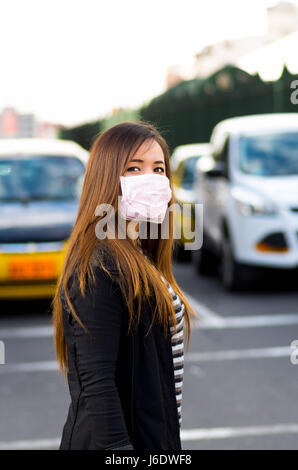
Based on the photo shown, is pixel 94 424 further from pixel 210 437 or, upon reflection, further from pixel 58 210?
pixel 58 210

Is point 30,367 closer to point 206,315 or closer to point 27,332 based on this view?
point 27,332

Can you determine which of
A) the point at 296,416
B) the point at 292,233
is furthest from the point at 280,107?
the point at 296,416

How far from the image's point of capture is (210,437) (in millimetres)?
4660

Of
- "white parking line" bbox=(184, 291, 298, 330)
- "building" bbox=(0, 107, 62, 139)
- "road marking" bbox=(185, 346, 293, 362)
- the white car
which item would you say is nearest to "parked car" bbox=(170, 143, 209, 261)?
the white car

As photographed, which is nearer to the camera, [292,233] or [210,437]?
[210,437]

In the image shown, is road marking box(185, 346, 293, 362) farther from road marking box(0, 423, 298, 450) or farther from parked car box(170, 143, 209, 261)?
parked car box(170, 143, 209, 261)

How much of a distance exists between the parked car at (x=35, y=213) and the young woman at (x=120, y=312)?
6046mm

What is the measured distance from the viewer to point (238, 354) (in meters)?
6.74

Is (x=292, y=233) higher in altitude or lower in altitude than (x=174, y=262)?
higher

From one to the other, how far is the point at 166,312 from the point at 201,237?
9321 millimetres

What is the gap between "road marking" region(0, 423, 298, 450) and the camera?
4.58 metres

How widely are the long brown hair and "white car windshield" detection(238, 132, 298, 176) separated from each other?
7688 millimetres

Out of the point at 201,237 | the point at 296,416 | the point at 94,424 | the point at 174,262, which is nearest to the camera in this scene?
the point at 94,424

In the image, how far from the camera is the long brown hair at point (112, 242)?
210 centimetres
